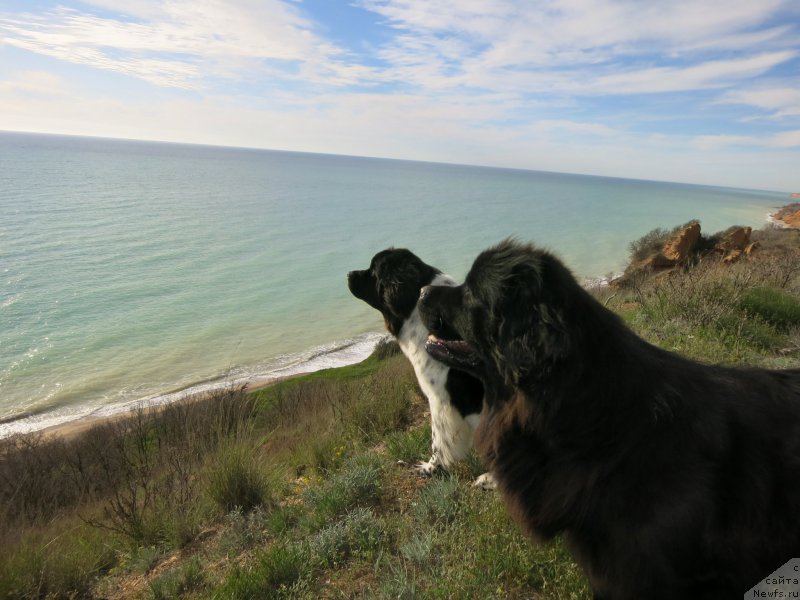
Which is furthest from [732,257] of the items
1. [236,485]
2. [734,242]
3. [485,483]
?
[236,485]

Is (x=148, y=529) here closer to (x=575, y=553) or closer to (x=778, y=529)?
(x=575, y=553)

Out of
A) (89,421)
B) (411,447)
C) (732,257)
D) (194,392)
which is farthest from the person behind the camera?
(732,257)

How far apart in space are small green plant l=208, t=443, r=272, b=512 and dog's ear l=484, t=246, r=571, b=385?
3.72 metres

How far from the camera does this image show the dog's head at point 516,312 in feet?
7.52

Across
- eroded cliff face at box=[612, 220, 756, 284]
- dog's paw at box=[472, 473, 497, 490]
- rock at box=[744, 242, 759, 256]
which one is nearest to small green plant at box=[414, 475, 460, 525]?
dog's paw at box=[472, 473, 497, 490]

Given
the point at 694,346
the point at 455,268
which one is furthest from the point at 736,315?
the point at 455,268

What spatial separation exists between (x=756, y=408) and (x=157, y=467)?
7628 mm

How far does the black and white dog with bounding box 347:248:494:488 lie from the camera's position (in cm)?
A: 451

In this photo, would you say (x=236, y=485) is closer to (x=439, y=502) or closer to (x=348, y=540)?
(x=348, y=540)

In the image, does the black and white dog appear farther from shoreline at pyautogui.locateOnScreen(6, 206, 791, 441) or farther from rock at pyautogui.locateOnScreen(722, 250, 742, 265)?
rock at pyautogui.locateOnScreen(722, 250, 742, 265)

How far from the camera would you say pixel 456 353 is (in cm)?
334

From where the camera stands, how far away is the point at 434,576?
3.09 metres

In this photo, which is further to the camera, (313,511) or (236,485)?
(236,485)

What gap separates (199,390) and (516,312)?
17034 mm
